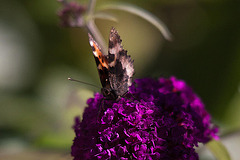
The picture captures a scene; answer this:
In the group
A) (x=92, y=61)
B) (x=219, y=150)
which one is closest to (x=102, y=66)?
(x=219, y=150)

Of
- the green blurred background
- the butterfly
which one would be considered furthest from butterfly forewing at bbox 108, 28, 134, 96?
the green blurred background

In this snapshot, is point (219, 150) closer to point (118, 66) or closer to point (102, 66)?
point (118, 66)

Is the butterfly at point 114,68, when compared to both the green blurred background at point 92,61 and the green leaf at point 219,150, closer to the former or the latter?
the green leaf at point 219,150

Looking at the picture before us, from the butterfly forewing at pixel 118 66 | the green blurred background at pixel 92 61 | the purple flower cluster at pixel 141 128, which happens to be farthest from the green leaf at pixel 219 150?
the green blurred background at pixel 92 61

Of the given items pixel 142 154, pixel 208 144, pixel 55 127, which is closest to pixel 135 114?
pixel 142 154

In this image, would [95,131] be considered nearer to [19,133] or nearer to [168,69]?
[19,133]

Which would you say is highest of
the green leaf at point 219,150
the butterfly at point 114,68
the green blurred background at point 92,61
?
the green blurred background at point 92,61
